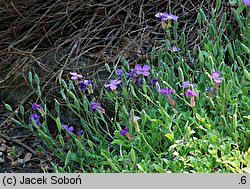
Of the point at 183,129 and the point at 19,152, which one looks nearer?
the point at 183,129

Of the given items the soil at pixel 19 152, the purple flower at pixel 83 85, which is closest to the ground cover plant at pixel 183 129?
the purple flower at pixel 83 85

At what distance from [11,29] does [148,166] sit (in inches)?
65.0

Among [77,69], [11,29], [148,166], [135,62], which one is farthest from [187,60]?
[11,29]

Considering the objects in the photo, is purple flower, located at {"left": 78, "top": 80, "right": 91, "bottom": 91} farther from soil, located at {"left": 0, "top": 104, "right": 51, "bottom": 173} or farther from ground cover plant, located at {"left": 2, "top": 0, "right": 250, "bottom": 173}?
soil, located at {"left": 0, "top": 104, "right": 51, "bottom": 173}

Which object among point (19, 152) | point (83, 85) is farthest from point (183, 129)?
point (19, 152)

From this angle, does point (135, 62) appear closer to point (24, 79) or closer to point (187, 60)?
point (187, 60)

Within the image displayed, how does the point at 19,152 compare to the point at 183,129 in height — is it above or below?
below

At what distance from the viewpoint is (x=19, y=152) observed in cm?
280

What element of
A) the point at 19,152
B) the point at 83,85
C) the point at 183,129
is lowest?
the point at 19,152

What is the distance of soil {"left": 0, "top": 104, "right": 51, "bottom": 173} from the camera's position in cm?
267

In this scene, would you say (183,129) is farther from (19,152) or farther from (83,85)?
(19,152)

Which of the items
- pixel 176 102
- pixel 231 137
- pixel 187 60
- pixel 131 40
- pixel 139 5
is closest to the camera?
pixel 231 137

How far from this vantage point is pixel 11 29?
3426 millimetres

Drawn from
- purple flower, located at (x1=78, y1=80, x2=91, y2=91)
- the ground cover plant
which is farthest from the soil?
purple flower, located at (x1=78, y1=80, x2=91, y2=91)
